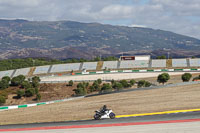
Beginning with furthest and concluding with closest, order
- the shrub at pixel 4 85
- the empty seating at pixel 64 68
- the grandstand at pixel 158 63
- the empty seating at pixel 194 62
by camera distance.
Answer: the empty seating at pixel 64 68, the grandstand at pixel 158 63, the empty seating at pixel 194 62, the shrub at pixel 4 85

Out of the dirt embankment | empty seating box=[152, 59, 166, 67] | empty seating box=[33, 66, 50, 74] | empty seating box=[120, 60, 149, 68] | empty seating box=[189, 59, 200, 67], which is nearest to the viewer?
the dirt embankment

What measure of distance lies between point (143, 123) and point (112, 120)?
11.7 feet

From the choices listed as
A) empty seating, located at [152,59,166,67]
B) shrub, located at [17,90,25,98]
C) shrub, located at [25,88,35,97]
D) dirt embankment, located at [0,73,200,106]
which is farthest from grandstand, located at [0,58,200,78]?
shrub, located at [25,88,35,97]

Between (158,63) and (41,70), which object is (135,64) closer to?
(158,63)

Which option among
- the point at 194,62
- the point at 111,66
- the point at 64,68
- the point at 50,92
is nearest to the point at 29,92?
the point at 50,92

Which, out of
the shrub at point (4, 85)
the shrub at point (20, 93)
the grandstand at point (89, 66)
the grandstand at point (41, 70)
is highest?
the grandstand at point (89, 66)

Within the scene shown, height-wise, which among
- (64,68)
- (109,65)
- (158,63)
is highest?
(158,63)

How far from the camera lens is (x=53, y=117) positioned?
3597cm

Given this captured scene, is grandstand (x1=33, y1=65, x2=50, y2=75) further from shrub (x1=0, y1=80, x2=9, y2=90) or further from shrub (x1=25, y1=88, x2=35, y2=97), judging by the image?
shrub (x1=25, y1=88, x2=35, y2=97)

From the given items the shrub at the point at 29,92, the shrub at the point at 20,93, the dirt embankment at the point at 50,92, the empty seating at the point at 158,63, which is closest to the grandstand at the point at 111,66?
the empty seating at the point at 158,63

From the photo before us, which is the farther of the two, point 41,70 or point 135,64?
point 41,70

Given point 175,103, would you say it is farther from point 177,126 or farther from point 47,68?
point 47,68

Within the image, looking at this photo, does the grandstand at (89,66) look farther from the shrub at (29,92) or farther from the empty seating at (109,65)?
the shrub at (29,92)

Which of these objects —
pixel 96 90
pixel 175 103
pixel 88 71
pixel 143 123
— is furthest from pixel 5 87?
pixel 143 123
